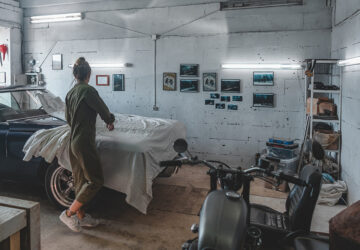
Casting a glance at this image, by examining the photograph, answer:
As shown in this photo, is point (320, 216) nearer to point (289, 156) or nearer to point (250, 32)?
point (289, 156)

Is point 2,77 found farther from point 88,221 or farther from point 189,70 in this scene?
point 88,221

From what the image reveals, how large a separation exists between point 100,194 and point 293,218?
220 centimetres

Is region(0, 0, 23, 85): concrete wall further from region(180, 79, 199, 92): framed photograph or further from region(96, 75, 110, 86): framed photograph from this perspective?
region(180, 79, 199, 92): framed photograph

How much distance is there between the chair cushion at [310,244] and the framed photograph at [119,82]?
5.41 metres

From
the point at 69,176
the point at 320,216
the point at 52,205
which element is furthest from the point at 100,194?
the point at 320,216

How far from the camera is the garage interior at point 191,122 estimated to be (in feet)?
7.16

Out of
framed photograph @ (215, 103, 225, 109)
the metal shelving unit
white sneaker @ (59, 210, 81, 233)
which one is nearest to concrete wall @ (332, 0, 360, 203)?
the metal shelving unit

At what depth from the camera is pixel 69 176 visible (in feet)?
12.3

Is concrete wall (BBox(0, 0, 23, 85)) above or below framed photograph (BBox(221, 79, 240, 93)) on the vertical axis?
above

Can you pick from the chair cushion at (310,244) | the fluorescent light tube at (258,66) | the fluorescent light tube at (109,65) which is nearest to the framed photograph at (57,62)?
the fluorescent light tube at (109,65)

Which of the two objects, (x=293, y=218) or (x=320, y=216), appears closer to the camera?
(x=293, y=218)

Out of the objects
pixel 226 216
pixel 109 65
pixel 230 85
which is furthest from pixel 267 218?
pixel 109 65

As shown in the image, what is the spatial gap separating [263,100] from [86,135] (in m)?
3.63

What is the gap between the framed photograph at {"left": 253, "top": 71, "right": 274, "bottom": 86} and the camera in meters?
5.69
